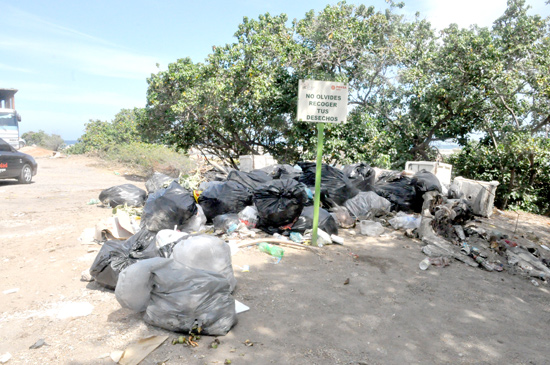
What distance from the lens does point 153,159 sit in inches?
491

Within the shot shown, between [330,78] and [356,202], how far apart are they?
5017 mm

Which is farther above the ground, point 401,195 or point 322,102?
point 322,102

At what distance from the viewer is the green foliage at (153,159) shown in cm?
1145

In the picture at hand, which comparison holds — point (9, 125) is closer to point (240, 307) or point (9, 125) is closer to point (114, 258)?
point (114, 258)

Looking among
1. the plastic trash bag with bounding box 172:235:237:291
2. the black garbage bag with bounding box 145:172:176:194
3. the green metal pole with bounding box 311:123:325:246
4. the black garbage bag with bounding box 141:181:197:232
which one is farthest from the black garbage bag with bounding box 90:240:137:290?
the black garbage bag with bounding box 145:172:176:194

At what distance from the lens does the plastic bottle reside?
13.3 feet

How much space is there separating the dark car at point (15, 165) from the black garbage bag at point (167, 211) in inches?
265

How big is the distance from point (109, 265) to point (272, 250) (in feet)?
5.64

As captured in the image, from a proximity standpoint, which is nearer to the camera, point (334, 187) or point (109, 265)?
point (109, 265)

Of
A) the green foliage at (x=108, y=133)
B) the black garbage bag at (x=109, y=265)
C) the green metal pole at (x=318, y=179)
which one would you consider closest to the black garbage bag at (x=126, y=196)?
the black garbage bag at (x=109, y=265)

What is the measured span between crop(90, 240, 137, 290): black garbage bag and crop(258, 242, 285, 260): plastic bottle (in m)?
1.52

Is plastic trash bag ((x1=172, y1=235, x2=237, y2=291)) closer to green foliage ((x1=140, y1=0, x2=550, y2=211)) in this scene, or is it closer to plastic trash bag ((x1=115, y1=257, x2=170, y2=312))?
plastic trash bag ((x1=115, y1=257, x2=170, y2=312))

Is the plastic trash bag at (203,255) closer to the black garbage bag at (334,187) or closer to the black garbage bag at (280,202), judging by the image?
the black garbage bag at (280,202)

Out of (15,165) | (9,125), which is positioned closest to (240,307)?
(15,165)
